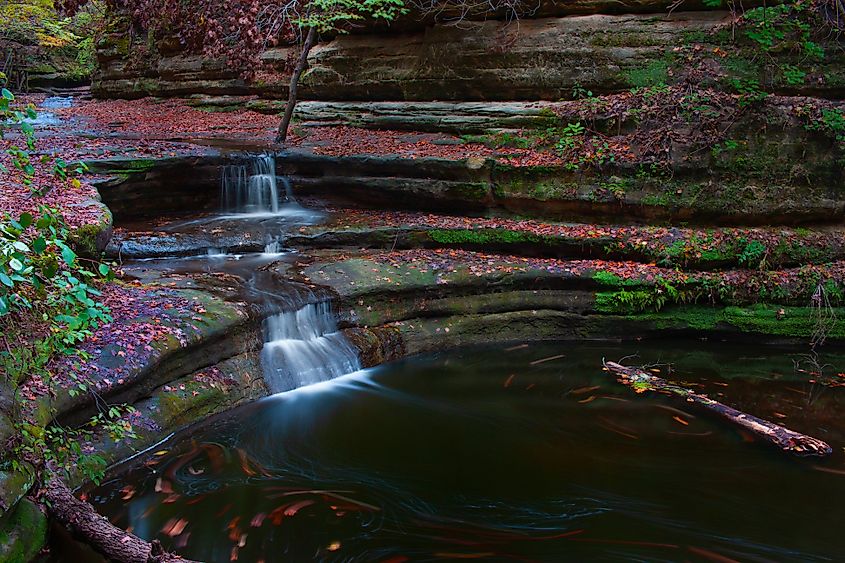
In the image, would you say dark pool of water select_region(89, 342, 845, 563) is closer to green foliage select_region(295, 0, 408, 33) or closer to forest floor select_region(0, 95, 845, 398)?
forest floor select_region(0, 95, 845, 398)

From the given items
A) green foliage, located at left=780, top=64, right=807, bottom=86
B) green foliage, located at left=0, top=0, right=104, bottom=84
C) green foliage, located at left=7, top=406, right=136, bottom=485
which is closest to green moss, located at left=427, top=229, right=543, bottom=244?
green foliage, located at left=780, top=64, right=807, bottom=86

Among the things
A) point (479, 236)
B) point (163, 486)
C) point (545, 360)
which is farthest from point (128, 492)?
point (479, 236)

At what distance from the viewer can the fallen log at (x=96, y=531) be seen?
4.06 meters

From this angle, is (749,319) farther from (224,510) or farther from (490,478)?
(224,510)

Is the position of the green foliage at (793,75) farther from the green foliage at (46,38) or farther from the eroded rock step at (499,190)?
the green foliage at (46,38)

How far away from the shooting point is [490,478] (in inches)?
233

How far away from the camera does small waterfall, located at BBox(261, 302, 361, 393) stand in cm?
767

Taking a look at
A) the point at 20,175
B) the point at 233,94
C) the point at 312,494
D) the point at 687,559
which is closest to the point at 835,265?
the point at 687,559

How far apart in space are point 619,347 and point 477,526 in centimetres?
481

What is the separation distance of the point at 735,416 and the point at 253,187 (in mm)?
8706

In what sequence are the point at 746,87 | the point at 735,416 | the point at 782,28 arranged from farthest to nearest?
the point at 782,28
the point at 746,87
the point at 735,416

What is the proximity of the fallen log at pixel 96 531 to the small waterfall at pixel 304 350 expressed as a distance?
307 cm

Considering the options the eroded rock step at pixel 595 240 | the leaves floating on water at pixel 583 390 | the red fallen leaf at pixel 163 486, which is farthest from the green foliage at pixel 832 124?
the red fallen leaf at pixel 163 486

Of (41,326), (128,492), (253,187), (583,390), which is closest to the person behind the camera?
(41,326)
